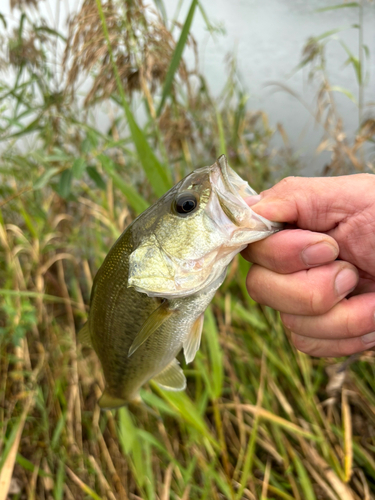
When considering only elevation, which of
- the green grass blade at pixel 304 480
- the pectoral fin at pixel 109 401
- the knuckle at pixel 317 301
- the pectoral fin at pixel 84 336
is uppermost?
the knuckle at pixel 317 301

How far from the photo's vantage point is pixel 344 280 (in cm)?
82

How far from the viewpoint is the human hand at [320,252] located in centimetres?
79

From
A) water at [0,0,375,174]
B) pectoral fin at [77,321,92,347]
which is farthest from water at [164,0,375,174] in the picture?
pectoral fin at [77,321,92,347]

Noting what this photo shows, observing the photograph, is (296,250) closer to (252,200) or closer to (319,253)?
(319,253)

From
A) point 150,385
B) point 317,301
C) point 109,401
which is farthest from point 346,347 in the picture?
point 150,385

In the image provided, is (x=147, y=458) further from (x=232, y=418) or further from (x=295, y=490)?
(x=295, y=490)

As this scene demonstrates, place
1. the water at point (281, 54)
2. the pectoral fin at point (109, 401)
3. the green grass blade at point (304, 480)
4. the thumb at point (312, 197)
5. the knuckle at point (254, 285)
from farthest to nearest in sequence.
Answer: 1. the water at point (281, 54)
2. the green grass blade at point (304, 480)
3. the pectoral fin at point (109, 401)
4. the knuckle at point (254, 285)
5. the thumb at point (312, 197)

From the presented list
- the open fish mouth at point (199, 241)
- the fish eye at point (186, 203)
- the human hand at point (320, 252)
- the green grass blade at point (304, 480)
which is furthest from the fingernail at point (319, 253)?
the green grass blade at point (304, 480)

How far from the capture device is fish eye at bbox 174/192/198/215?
71 centimetres

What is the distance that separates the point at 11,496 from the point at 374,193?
211 centimetres

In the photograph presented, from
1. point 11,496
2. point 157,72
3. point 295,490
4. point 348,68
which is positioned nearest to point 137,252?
point 157,72

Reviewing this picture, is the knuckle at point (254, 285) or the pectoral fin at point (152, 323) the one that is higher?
the pectoral fin at point (152, 323)

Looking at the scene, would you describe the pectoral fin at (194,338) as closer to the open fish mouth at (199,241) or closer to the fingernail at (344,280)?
the open fish mouth at (199,241)

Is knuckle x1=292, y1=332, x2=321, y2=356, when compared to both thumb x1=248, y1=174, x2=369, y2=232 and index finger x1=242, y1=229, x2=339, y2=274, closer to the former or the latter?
index finger x1=242, y1=229, x2=339, y2=274
